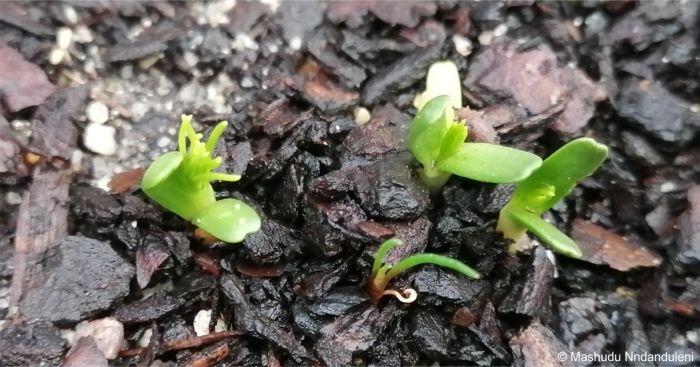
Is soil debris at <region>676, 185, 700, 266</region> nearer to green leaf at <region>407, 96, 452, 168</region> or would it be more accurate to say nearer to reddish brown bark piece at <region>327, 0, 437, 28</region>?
green leaf at <region>407, 96, 452, 168</region>

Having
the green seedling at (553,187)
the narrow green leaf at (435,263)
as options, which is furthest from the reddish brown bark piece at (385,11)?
the narrow green leaf at (435,263)

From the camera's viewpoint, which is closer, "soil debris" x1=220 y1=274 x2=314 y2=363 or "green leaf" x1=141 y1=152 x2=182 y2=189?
"green leaf" x1=141 y1=152 x2=182 y2=189

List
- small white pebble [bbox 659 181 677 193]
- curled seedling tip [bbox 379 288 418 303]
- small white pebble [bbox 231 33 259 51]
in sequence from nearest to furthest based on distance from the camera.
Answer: curled seedling tip [bbox 379 288 418 303]
small white pebble [bbox 659 181 677 193]
small white pebble [bbox 231 33 259 51]

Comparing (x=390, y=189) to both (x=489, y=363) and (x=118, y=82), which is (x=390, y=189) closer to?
(x=489, y=363)

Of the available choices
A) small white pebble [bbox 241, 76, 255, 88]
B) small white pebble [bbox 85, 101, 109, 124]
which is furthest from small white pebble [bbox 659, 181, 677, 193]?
small white pebble [bbox 85, 101, 109, 124]

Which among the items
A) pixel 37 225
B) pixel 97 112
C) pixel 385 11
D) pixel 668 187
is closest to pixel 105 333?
pixel 37 225

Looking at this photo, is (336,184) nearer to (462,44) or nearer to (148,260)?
(148,260)
